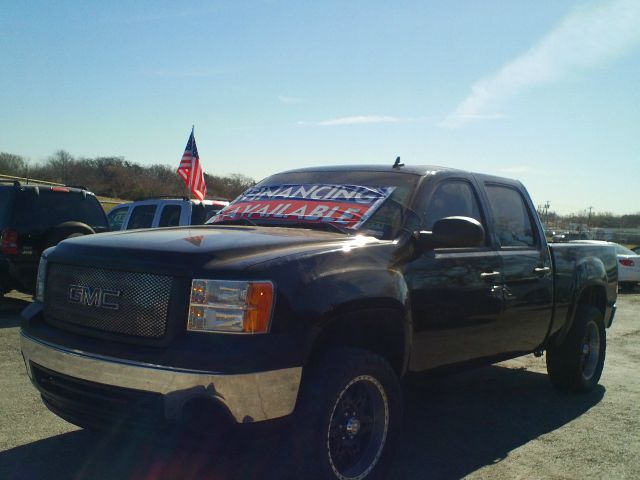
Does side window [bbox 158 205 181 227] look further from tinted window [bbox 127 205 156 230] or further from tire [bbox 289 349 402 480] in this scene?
tire [bbox 289 349 402 480]

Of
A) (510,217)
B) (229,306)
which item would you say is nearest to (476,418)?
(510,217)

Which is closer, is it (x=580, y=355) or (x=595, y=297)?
(x=580, y=355)

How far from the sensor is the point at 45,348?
337cm

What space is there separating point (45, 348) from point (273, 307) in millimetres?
1299

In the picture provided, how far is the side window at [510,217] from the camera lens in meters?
5.16

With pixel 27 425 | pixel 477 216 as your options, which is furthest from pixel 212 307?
pixel 477 216

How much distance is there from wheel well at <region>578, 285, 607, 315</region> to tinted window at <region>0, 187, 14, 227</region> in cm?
769

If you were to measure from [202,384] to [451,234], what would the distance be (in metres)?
1.87

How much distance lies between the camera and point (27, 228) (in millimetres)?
9203

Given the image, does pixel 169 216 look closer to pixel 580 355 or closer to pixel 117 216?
pixel 117 216

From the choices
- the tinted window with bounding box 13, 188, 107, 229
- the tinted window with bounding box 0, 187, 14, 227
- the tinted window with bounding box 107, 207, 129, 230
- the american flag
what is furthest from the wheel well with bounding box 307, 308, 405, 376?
the american flag

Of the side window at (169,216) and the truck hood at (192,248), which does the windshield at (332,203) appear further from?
the side window at (169,216)

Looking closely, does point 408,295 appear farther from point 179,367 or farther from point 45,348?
→ point 45,348

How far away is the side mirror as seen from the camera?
3.96 meters
